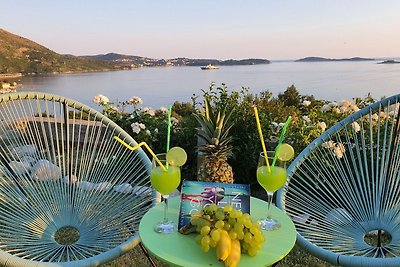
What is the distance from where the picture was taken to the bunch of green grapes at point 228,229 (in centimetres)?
105

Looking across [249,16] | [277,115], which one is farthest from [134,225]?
[249,16]

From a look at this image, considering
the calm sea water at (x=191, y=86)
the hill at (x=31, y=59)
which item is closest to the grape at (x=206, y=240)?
the calm sea water at (x=191, y=86)

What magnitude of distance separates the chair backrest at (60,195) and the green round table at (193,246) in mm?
435

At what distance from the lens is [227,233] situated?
106cm

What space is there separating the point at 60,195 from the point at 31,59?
52.7 feet

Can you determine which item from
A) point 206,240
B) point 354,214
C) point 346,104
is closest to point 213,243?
point 206,240

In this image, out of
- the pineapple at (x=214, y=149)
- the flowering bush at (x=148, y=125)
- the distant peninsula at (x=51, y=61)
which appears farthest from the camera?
the distant peninsula at (x=51, y=61)

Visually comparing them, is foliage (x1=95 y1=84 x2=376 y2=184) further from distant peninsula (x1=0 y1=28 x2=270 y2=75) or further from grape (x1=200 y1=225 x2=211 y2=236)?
distant peninsula (x1=0 y1=28 x2=270 y2=75)

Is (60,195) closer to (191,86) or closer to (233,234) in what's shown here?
(233,234)

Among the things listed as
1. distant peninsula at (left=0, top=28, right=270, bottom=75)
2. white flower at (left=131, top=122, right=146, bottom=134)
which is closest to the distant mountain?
distant peninsula at (left=0, top=28, right=270, bottom=75)

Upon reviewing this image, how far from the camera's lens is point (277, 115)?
3707mm

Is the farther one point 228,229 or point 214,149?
point 214,149

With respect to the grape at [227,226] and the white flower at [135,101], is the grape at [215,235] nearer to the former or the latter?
the grape at [227,226]

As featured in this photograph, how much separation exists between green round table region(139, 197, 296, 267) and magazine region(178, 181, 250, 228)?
0.23ft
